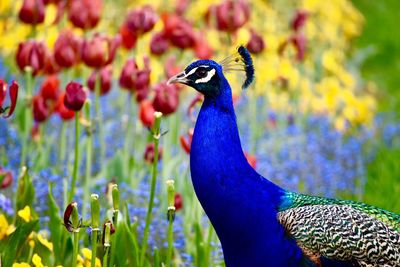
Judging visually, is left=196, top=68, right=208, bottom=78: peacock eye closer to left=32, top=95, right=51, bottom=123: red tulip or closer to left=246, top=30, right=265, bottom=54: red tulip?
left=32, top=95, right=51, bottom=123: red tulip

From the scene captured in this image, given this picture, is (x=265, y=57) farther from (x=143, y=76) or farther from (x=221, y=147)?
(x=221, y=147)

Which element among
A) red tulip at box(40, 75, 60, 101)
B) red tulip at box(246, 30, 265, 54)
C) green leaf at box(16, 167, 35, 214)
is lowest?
green leaf at box(16, 167, 35, 214)

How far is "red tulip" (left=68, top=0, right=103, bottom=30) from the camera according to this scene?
509 cm

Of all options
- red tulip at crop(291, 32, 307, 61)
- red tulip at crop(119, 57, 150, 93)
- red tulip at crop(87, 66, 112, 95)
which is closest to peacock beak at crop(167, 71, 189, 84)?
red tulip at crop(119, 57, 150, 93)

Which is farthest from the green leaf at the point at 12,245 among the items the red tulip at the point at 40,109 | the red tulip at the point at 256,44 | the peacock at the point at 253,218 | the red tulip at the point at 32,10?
the red tulip at the point at 256,44

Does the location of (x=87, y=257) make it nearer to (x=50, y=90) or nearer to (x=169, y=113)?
(x=169, y=113)

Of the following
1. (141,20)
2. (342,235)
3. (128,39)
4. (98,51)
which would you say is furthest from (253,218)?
(128,39)

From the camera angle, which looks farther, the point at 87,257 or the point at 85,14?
the point at 85,14

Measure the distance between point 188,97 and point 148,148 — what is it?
8.34ft

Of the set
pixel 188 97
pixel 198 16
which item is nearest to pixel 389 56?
pixel 198 16

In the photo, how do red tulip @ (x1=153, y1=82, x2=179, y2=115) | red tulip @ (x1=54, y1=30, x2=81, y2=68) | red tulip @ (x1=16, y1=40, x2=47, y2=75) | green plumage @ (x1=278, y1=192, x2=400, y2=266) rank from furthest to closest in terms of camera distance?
red tulip @ (x1=54, y1=30, x2=81, y2=68) < red tulip @ (x1=16, y1=40, x2=47, y2=75) < red tulip @ (x1=153, y1=82, x2=179, y2=115) < green plumage @ (x1=278, y1=192, x2=400, y2=266)

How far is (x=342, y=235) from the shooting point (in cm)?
326

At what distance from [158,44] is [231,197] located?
2.25m

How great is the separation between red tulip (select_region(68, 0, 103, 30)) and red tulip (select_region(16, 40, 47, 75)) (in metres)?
0.56
